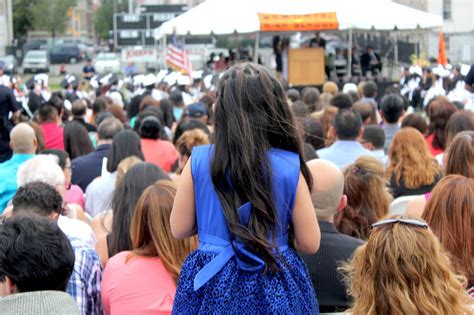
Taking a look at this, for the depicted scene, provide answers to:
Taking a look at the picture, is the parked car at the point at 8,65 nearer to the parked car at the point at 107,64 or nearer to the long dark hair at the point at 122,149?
the parked car at the point at 107,64

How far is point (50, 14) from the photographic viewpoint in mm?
68250

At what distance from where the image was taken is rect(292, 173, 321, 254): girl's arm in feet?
10.3

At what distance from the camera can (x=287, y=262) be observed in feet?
10.3

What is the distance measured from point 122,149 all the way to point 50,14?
63666mm

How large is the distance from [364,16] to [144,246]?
17.0m

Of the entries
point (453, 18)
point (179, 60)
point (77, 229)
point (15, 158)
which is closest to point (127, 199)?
point (77, 229)

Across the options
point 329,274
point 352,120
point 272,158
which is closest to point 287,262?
point 272,158

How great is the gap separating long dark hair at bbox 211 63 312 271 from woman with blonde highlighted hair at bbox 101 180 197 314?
38.4 inches

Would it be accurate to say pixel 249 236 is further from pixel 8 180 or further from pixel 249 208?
pixel 8 180

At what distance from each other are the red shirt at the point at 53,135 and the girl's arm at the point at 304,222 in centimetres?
728

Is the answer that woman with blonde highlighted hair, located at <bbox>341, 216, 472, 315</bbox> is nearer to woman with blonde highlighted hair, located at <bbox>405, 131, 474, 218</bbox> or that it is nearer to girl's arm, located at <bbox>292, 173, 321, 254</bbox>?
girl's arm, located at <bbox>292, 173, 321, 254</bbox>

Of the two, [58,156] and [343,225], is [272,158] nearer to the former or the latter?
[343,225]

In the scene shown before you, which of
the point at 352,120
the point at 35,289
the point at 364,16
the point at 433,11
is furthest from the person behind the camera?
the point at 433,11

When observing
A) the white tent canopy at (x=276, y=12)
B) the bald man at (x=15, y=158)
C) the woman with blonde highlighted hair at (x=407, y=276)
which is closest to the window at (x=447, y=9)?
the white tent canopy at (x=276, y=12)
